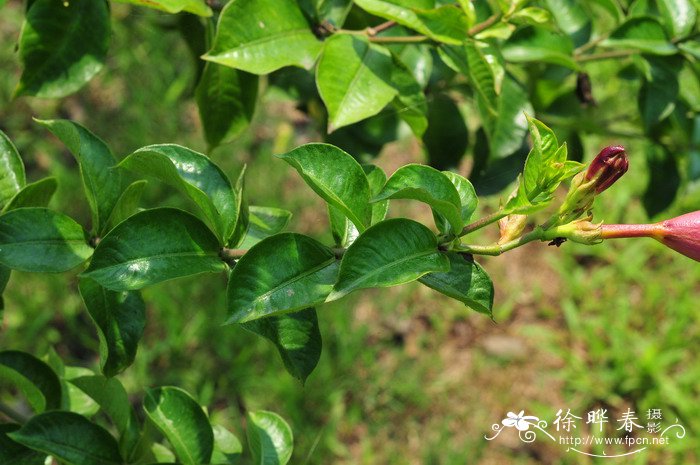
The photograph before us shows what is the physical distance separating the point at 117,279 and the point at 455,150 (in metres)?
0.82

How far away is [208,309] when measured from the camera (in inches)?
102

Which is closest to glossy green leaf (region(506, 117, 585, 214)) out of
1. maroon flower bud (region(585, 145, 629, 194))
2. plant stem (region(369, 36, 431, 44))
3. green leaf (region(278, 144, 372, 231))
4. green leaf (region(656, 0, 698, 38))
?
maroon flower bud (region(585, 145, 629, 194))

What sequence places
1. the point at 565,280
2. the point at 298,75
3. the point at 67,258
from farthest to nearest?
the point at 565,280, the point at 298,75, the point at 67,258

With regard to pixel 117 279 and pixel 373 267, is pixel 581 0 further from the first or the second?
pixel 117 279

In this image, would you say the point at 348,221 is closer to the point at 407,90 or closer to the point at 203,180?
the point at 203,180

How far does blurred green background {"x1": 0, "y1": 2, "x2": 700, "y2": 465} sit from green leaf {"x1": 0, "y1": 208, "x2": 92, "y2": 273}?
145cm

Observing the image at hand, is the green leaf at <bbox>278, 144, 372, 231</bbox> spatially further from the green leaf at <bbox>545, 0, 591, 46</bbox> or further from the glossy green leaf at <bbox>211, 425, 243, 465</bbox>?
the green leaf at <bbox>545, 0, 591, 46</bbox>

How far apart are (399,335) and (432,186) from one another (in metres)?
1.96

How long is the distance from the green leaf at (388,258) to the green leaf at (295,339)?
158mm

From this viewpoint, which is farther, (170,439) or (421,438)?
(421,438)

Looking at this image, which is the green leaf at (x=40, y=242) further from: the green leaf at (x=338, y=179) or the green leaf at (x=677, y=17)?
the green leaf at (x=677, y=17)

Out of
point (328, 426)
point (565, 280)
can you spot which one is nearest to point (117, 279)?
point (328, 426)

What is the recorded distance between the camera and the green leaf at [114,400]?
103cm

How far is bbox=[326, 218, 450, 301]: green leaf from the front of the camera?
0.77 meters
